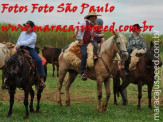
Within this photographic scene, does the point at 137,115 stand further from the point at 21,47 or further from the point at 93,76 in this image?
the point at 21,47

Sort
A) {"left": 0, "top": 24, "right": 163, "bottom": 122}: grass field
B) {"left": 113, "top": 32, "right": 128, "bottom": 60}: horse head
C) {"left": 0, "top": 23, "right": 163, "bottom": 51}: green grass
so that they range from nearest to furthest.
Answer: {"left": 0, "top": 24, "right": 163, "bottom": 122}: grass field → {"left": 113, "top": 32, "right": 128, "bottom": 60}: horse head → {"left": 0, "top": 23, "right": 163, "bottom": 51}: green grass

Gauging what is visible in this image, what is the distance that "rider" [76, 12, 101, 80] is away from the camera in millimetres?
9812

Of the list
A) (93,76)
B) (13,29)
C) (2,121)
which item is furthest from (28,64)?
(13,29)

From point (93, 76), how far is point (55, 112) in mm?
1589

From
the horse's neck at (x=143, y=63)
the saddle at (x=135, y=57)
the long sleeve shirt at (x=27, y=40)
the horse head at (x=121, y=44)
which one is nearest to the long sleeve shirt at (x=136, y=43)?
the saddle at (x=135, y=57)

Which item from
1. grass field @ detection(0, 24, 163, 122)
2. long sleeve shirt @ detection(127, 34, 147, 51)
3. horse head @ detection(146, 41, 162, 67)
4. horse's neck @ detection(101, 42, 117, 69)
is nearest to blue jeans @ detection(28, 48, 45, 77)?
grass field @ detection(0, 24, 163, 122)

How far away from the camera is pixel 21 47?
→ 891cm

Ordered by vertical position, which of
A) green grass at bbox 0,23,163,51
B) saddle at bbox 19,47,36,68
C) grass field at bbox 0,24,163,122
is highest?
green grass at bbox 0,23,163,51

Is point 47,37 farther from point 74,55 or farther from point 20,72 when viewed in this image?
point 20,72

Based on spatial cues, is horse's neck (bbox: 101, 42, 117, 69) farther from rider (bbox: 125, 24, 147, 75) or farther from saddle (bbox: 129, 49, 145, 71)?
rider (bbox: 125, 24, 147, 75)

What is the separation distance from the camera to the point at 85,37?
10.0 meters

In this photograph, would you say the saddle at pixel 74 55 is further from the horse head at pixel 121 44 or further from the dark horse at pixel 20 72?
the dark horse at pixel 20 72

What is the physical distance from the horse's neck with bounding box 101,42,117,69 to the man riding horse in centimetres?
56

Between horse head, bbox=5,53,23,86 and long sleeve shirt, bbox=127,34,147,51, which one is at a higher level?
long sleeve shirt, bbox=127,34,147,51
